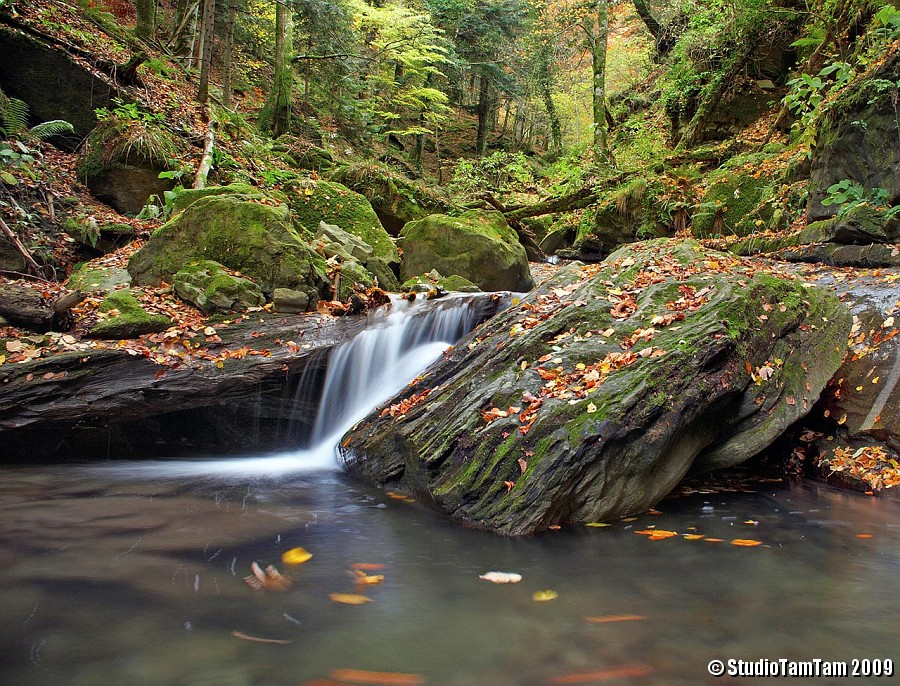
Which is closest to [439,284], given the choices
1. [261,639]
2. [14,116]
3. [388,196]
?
[388,196]

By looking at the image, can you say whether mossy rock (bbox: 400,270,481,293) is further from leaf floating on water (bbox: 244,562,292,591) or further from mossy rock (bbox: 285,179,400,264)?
leaf floating on water (bbox: 244,562,292,591)

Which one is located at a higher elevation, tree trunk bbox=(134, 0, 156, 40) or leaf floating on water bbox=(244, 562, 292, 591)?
tree trunk bbox=(134, 0, 156, 40)

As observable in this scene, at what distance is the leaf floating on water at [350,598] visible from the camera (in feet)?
10.0

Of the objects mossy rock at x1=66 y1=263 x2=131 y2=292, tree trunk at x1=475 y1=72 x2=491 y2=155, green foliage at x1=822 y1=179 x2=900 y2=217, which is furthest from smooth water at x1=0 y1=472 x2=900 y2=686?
tree trunk at x1=475 y1=72 x2=491 y2=155

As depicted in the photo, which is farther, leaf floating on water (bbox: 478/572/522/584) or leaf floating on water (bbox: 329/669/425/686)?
leaf floating on water (bbox: 478/572/522/584)

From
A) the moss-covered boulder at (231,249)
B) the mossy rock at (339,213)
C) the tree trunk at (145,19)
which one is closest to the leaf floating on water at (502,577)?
the moss-covered boulder at (231,249)

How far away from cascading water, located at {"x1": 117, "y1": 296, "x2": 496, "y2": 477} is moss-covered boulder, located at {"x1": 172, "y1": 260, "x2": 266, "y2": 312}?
63.7 inches

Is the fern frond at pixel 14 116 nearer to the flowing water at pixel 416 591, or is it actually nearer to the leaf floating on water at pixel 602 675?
the flowing water at pixel 416 591

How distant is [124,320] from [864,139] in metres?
10.6

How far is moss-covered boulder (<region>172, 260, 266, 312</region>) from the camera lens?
7586mm

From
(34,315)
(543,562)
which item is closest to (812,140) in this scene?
(543,562)

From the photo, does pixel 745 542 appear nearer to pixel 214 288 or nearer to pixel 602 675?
pixel 602 675

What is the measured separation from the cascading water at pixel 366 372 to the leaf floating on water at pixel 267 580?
2.69 meters

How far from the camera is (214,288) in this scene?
25.2 ft
